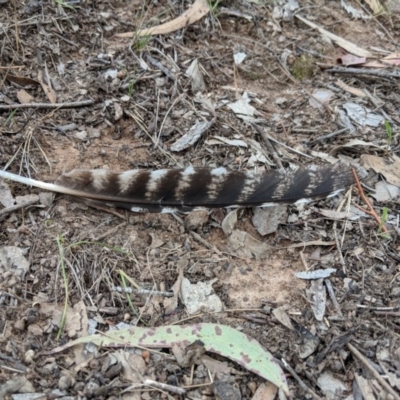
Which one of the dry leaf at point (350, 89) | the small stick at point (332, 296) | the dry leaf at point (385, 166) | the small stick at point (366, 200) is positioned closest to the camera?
the small stick at point (332, 296)

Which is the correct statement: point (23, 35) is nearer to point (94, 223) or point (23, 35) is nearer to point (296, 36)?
point (94, 223)

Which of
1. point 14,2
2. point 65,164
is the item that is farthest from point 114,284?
point 14,2

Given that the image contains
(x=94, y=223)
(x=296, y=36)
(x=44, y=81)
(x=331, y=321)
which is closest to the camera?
(x=331, y=321)

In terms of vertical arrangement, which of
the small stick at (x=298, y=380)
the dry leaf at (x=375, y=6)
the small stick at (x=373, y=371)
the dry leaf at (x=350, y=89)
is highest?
the dry leaf at (x=375, y=6)

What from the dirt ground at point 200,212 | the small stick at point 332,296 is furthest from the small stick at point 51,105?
the small stick at point 332,296

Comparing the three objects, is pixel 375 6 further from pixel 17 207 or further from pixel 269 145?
pixel 17 207

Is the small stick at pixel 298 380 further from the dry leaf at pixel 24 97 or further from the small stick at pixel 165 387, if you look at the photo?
the dry leaf at pixel 24 97
